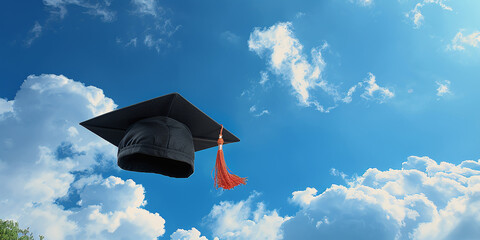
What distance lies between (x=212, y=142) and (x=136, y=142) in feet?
3.92

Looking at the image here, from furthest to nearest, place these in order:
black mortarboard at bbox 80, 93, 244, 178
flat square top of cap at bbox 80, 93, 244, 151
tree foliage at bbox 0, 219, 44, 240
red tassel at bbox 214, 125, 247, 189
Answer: tree foliage at bbox 0, 219, 44, 240 < red tassel at bbox 214, 125, 247, 189 < flat square top of cap at bbox 80, 93, 244, 151 < black mortarboard at bbox 80, 93, 244, 178

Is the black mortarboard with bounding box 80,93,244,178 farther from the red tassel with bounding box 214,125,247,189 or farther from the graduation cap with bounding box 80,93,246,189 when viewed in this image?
A: the red tassel with bounding box 214,125,247,189

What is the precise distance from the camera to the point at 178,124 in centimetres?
408

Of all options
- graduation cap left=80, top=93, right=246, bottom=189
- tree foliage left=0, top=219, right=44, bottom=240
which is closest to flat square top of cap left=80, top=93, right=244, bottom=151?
graduation cap left=80, top=93, right=246, bottom=189

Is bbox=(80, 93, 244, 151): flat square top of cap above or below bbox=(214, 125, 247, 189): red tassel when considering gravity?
above

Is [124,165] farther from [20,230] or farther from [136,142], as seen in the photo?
[20,230]

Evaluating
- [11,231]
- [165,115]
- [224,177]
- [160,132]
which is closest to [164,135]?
[160,132]

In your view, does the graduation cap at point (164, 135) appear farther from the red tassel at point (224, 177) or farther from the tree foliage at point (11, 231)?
the tree foliage at point (11, 231)

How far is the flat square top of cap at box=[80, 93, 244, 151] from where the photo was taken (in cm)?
400

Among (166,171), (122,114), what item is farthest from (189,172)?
(122,114)

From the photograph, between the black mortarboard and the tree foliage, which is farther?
the tree foliage

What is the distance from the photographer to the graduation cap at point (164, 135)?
12.3 ft

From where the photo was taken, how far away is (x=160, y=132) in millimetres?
3807

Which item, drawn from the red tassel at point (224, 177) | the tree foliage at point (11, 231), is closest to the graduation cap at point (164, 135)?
the red tassel at point (224, 177)
